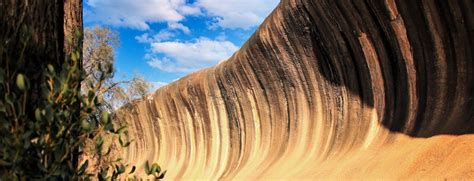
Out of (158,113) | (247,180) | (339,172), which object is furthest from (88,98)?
(158,113)

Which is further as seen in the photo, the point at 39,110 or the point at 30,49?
the point at 30,49

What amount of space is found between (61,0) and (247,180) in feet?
24.5

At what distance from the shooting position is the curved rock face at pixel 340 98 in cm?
631

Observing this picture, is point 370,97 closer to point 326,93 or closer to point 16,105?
point 326,93

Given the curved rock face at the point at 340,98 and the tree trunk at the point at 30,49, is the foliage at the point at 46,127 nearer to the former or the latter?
the tree trunk at the point at 30,49

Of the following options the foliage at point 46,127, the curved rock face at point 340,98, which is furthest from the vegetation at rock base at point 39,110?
the curved rock face at point 340,98

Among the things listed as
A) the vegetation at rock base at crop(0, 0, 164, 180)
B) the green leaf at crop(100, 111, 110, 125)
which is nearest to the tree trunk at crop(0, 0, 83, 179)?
the vegetation at rock base at crop(0, 0, 164, 180)

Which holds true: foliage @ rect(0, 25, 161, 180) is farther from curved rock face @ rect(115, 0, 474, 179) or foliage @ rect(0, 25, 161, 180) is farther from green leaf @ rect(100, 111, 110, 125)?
curved rock face @ rect(115, 0, 474, 179)

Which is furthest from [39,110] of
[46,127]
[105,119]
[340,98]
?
[340,98]

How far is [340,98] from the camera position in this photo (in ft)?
28.8

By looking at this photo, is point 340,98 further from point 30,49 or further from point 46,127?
point 46,127

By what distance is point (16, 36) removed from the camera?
1663 millimetres

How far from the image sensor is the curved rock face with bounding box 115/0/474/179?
631 centimetres

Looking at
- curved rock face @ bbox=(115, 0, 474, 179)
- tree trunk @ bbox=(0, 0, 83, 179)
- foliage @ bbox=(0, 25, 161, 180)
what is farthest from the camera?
curved rock face @ bbox=(115, 0, 474, 179)
